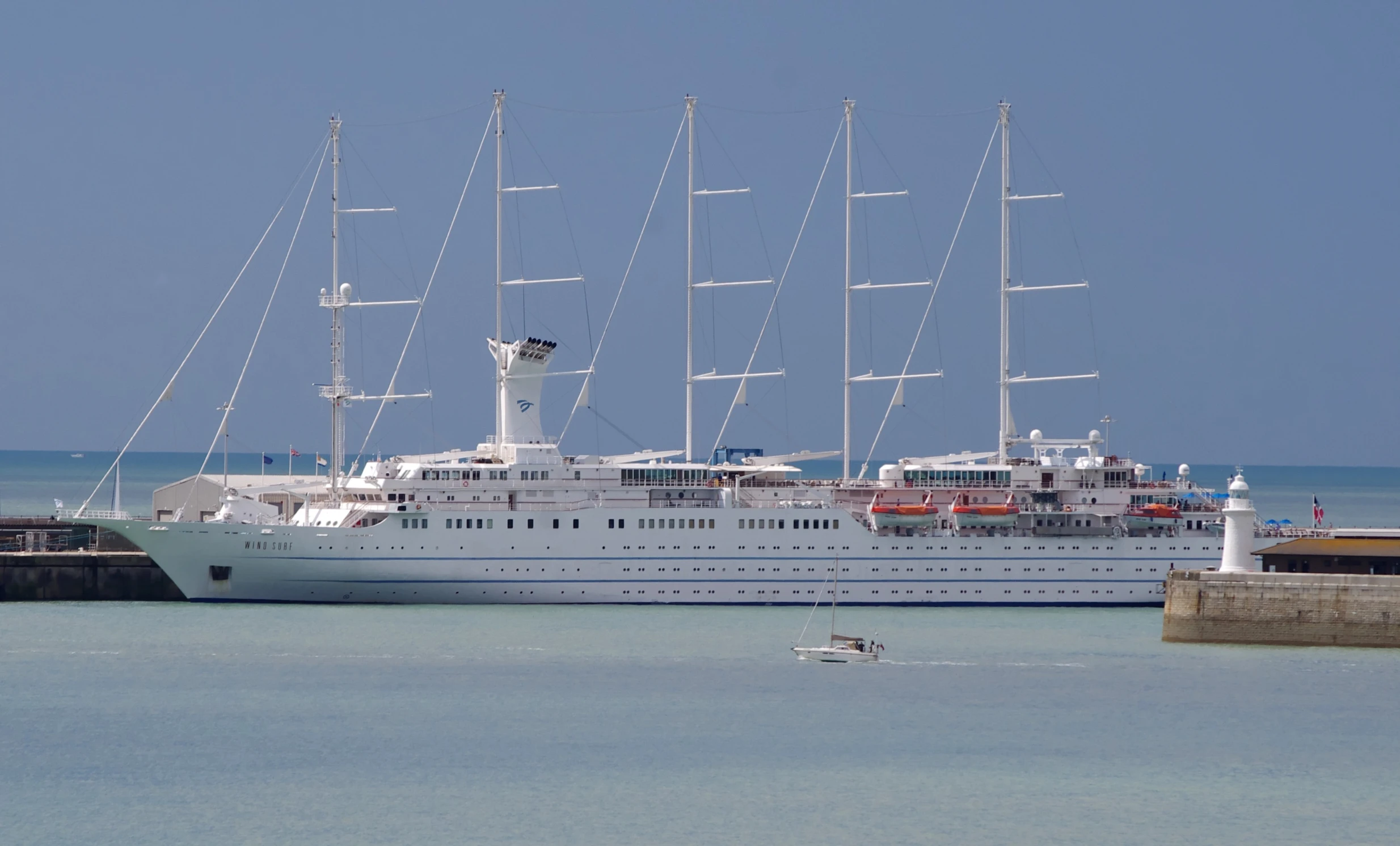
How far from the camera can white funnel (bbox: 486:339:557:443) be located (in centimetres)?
5469

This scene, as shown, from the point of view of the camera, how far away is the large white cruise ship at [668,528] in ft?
170

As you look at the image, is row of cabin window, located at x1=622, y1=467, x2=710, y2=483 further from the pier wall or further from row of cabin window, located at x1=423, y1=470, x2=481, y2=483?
the pier wall

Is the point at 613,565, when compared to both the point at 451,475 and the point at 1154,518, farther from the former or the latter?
the point at 1154,518

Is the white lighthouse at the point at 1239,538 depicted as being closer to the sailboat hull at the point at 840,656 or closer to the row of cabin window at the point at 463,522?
the sailboat hull at the point at 840,656

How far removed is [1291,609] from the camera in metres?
44.6

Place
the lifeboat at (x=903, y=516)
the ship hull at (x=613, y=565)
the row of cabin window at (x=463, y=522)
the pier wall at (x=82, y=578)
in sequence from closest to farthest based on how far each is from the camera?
the ship hull at (x=613, y=565) → the row of cabin window at (x=463, y=522) → the lifeboat at (x=903, y=516) → the pier wall at (x=82, y=578)

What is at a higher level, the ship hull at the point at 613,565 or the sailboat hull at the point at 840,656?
the ship hull at the point at 613,565

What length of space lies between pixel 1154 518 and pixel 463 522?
1929 centimetres

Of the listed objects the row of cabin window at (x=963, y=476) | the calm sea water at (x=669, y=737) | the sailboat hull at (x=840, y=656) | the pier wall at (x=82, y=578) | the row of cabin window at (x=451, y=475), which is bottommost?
the calm sea water at (x=669, y=737)

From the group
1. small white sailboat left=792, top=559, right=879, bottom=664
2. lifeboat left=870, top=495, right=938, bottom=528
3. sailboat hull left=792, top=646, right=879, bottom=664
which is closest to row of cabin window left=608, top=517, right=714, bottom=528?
lifeboat left=870, top=495, right=938, bottom=528

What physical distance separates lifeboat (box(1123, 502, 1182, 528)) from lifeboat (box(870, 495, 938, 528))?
18.5ft

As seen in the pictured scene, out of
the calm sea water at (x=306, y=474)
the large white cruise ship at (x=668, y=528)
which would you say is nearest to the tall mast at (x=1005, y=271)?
the large white cruise ship at (x=668, y=528)

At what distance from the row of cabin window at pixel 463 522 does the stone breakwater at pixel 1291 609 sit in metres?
17.4

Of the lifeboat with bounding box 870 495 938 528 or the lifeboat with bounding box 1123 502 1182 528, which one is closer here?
the lifeboat with bounding box 870 495 938 528
